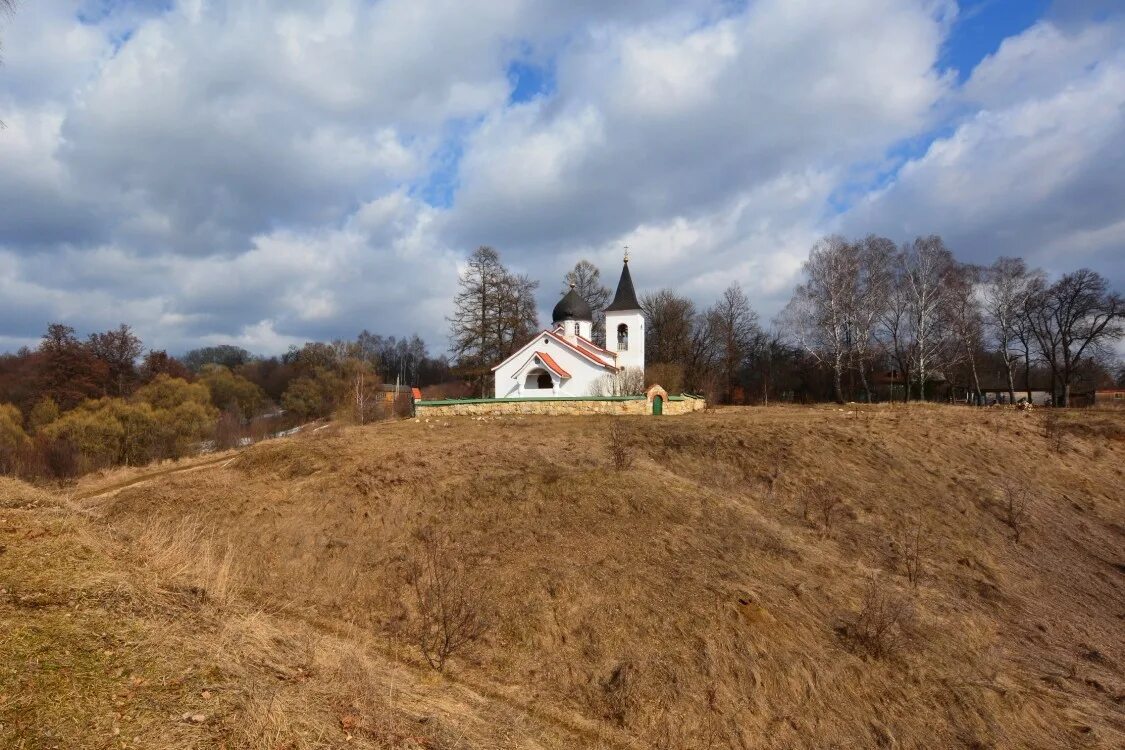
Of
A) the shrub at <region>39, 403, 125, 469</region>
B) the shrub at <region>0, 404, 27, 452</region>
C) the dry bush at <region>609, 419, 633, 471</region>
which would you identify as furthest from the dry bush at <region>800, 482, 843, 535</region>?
the shrub at <region>0, 404, 27, 452</region>

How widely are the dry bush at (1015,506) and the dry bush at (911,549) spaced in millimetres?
1929

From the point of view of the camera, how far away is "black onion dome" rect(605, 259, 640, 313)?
34812 millimetres

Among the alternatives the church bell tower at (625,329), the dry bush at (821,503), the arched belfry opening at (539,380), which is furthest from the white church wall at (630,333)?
the dry bush at (821,503)

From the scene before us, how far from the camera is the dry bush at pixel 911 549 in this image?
409 inches

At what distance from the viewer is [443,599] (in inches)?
316

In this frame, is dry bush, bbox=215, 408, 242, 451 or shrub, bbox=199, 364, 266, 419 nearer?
dry bush, bbox=215, 408, 242, 451

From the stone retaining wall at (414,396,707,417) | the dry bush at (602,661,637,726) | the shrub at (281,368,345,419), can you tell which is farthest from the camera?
the shrub at (281,368,345,419)

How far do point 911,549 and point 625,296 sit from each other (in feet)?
82.9

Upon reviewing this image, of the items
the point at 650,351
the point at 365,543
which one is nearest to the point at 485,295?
the point at 650,351

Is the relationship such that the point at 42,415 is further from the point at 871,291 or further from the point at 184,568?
the point at 871,291

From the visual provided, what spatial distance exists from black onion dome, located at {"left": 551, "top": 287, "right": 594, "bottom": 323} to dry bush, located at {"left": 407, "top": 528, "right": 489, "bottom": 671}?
85.4 feet

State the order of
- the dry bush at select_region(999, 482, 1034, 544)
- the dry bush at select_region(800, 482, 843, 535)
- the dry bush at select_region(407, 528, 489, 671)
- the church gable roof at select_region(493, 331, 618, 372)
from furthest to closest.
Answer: the church gable roof at select_region(493, 331, 618, 372)
the dry bush at select_region(999, 482, 1034, 544)
the dry bush at select_region(800, 482, 843, 535)
the dry bush at select_region(407, 528, 489, 671)

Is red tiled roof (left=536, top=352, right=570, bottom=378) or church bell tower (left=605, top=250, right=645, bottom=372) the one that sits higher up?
church bell tower (left=605, top=250, right=645, bottom=372)

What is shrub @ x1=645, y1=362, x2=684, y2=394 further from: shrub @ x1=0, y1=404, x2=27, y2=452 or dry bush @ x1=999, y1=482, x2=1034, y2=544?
shrub @ x1=0, y1=404, x2=27, y2=452
